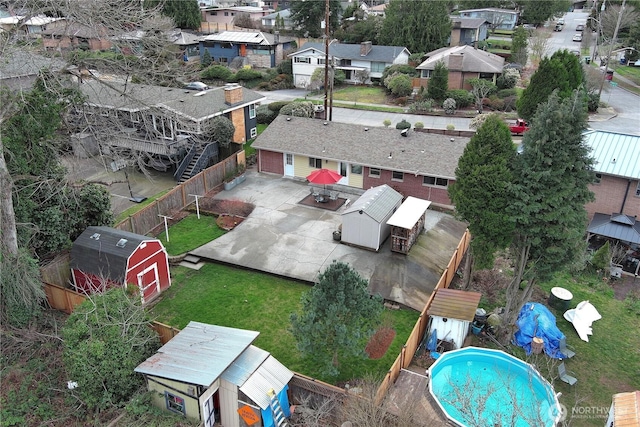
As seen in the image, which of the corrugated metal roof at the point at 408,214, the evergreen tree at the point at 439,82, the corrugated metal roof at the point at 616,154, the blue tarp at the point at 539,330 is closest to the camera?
the blue tarp at the point at 539,330

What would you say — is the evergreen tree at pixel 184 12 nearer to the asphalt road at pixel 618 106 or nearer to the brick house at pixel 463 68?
the brick house at pixel 463 68

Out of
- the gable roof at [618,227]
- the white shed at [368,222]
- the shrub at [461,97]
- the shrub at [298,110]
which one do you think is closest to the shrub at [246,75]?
the shrub at [298,110]

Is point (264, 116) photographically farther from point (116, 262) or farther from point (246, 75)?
point (116, 262)

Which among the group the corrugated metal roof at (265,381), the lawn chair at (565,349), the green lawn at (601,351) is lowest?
the green lawn at (601,351)

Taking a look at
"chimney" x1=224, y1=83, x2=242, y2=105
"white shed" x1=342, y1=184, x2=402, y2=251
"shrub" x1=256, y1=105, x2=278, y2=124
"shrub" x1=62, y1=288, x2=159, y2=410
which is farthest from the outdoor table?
"shrub" x1=256, y1=105, x2=278, y2=124

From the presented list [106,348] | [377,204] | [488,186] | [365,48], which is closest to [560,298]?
[488,186]

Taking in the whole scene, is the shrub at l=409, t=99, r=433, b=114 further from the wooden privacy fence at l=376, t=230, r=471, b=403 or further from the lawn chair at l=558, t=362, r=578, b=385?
the lawn chair at l=558, t=362, r=578, b=385

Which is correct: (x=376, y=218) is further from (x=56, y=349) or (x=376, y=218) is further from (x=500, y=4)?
(x=500, y=4)
